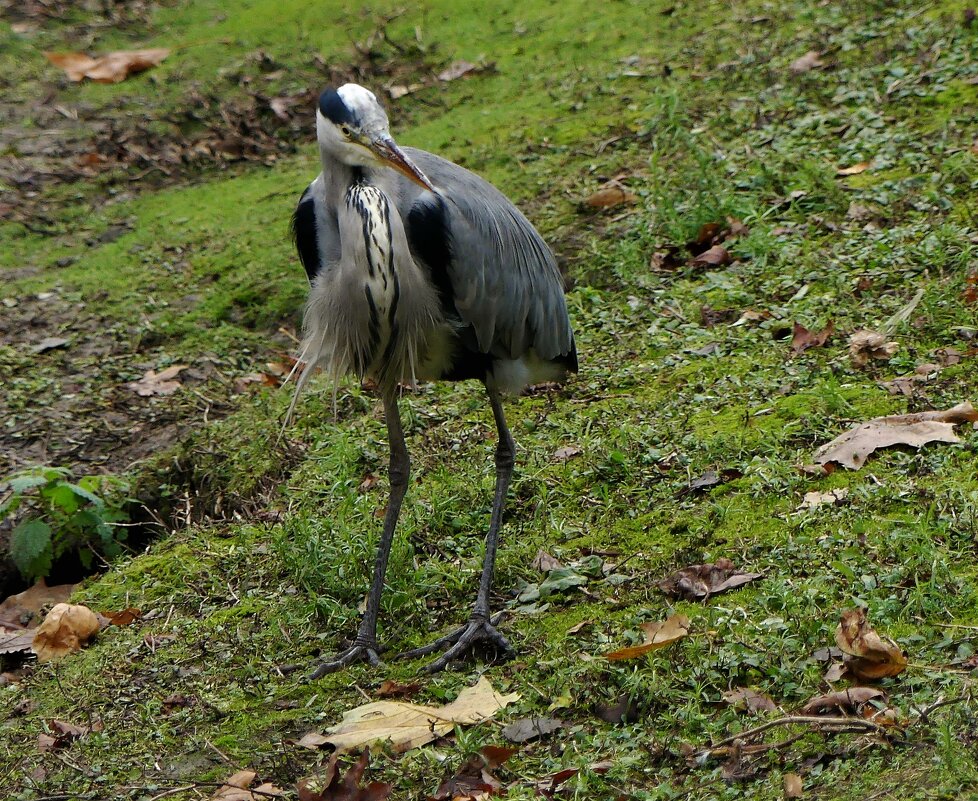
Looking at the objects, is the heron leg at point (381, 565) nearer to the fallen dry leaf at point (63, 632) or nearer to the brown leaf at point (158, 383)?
the fallen dry leaf at point (63, 632)

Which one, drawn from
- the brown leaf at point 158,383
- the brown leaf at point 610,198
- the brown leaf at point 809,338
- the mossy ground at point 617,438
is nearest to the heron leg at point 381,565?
the mossy ground at point 617,438

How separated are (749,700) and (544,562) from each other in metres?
1.37

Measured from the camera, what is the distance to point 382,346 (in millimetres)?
4574

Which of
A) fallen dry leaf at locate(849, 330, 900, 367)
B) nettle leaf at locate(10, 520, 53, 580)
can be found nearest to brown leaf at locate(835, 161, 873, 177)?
fallen dry leaf at locate(849, 330, 900, 367)

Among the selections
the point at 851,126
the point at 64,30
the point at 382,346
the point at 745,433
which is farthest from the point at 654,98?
the point at 64,30

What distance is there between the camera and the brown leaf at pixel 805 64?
8.08 metres

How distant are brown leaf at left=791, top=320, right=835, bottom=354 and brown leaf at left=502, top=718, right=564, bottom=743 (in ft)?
8.63

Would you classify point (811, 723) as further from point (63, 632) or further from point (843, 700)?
point (63, 632)

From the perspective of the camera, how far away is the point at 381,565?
4.52m

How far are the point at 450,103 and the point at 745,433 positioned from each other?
5.16 meters

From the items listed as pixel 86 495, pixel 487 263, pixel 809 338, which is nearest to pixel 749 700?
pixel 487 263

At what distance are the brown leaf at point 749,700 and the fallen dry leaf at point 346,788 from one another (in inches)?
38.6

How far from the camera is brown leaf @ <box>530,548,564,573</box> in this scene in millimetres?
4605

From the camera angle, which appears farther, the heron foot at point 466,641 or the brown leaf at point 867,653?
the heron foot at point 466,641
